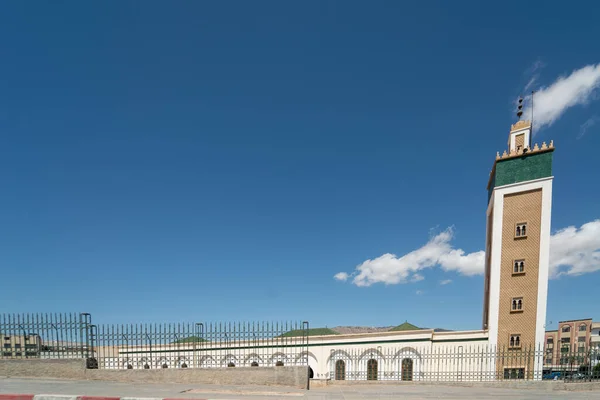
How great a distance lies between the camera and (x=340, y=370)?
23.2 metres

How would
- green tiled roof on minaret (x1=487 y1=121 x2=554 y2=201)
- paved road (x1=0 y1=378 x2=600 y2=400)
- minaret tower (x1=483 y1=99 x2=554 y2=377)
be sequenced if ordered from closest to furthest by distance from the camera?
1. paved road (x1=0 y1=378 x2=600 y2=400)
2. minaret tower (x1=483 y1=99 x2=554 y2=377)
3. green tiled roof on minaret (x1=487 y1=121 x2=554 y2=201)

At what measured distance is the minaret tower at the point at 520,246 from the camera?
19.8 meters

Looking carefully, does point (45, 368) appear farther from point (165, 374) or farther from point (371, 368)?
point (371, 368)

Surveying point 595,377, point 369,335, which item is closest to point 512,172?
point 595,377

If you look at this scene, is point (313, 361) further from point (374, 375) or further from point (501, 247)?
point (501, 247)

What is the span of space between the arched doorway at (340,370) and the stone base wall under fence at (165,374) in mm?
15373

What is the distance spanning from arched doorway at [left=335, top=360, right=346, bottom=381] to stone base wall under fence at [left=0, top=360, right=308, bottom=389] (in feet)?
50.4

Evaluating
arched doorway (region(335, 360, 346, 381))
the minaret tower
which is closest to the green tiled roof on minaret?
the minaret tower

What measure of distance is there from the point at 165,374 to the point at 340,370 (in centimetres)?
1658

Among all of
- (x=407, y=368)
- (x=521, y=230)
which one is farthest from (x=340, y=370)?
(x=521, y=230)

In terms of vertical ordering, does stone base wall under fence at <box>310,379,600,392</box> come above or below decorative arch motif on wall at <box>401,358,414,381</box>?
above

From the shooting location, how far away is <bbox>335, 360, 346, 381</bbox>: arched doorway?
75.8 feet

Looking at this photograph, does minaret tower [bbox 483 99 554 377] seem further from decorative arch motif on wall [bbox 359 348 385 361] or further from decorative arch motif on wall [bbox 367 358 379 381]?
decorative arch motif on wall [bbox 367 358 379 381]

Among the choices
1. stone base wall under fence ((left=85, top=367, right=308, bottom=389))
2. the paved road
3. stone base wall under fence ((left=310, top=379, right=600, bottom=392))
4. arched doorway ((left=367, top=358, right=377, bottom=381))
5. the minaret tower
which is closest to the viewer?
the paved road
